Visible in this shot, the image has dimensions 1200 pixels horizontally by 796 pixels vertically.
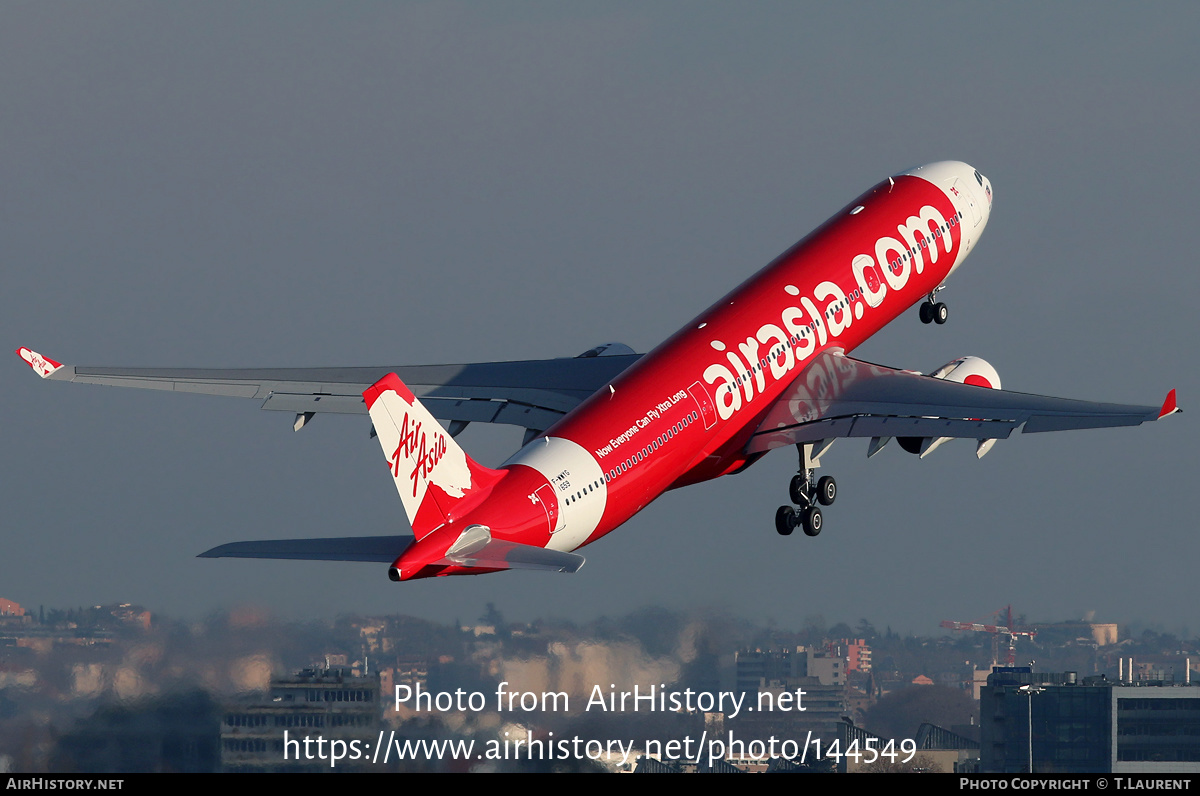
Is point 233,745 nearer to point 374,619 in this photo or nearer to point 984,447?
point 374,619

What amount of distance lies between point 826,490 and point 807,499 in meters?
0.55

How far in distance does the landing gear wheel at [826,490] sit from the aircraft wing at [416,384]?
6200 millimetres

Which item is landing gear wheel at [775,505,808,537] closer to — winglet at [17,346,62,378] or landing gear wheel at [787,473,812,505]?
landing gear wheel at [787,473,812,505]

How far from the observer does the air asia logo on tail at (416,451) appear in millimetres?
40281

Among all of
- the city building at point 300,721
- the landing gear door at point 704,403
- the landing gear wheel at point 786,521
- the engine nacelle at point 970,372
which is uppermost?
the engine nacelle at point 970,372

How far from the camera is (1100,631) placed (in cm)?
8125

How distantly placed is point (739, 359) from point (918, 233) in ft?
36.6

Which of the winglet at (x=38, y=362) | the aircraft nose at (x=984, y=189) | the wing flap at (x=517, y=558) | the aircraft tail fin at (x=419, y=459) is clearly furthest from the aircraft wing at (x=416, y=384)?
the aircraft nose at (x=984, y=189)

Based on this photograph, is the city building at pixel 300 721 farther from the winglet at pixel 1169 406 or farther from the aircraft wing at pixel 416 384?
the winglet at pixel 1169 406

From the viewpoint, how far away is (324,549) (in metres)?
39.3

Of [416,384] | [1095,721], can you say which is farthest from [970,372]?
[1095,721]

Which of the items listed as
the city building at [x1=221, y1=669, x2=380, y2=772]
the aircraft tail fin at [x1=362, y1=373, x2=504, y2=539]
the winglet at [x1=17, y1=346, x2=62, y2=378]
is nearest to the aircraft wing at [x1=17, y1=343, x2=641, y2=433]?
the winglet at [x1=17, y1=346, x2=62, y2=378]

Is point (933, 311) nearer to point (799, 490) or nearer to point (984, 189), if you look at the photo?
point (984, 189)

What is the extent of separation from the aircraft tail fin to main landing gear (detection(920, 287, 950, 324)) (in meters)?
24.5
